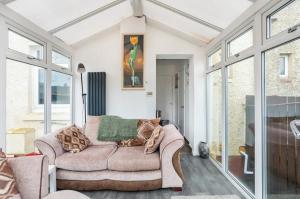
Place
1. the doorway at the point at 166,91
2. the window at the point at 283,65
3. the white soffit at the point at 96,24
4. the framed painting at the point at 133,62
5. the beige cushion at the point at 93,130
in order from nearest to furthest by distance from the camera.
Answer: the window at the point at 283,65
the beige cushion at the point at 93,130
the white soffit at the point at 96,24
the framed painting at the point at 133,62
the doorway at the point at 166,91

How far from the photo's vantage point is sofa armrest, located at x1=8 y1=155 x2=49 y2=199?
1700 mm

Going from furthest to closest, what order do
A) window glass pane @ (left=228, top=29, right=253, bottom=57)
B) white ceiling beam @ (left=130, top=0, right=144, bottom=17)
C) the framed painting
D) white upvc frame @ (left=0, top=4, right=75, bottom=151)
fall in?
the framed painting < white ceiling beam @ (left=130, top=0, right=144, bottom=17) < window glass pane @ (left=228, top=29, right=253, bottom=57) < white upvc frame @ (left=0, top=4, right=75, bottom=151)

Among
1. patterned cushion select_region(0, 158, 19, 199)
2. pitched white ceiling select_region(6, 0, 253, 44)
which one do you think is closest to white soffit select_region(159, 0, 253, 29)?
pitched white ceiling select_region(6, 0, 253, 44)

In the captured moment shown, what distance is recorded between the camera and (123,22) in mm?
4902

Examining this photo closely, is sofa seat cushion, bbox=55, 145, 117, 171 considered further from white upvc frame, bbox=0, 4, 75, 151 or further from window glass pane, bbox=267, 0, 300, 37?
window glass pane, bbox=267, 0, 300, 37

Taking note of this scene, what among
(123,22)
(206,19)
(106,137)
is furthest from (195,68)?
(106,137)

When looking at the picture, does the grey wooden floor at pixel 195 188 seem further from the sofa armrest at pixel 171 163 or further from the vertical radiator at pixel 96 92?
the vertical radiator at pixel 96 92

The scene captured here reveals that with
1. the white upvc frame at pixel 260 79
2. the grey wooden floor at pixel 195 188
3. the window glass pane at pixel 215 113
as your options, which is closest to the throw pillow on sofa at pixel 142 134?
the grey wooden floor at pixel 195 188

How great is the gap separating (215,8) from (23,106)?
10.7 ft

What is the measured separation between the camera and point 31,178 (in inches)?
67.7

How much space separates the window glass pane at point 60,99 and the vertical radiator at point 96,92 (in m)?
0.47

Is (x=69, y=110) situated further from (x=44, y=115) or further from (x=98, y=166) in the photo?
(x=98, y=166)

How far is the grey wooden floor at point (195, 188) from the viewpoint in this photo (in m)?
2.82

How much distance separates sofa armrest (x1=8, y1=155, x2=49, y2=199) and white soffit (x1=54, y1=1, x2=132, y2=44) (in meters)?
2.89
